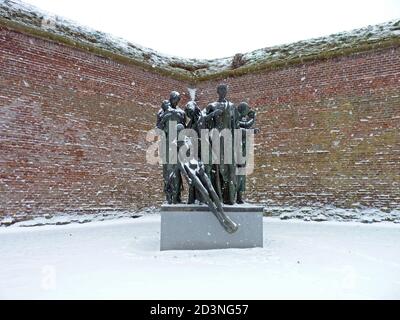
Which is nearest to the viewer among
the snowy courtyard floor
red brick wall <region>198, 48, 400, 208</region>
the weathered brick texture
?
the snowy courtyard floor

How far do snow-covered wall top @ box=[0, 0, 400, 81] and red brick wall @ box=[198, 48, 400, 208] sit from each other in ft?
1.36

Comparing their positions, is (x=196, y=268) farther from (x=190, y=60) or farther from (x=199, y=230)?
(x=190, y=60)

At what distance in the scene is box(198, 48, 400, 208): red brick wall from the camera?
29.0 ft

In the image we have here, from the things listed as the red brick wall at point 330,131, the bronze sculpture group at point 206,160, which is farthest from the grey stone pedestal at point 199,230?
the red brick wall at point 330,131

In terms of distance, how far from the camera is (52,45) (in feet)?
29.7

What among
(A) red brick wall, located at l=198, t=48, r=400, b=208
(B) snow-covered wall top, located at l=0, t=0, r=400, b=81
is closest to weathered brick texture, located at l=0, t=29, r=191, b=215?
(B) snow-covered wall top, located at l=0, t=0, r=400, b=81

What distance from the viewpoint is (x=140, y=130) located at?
1059 cm

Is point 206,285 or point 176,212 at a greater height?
point 176,212

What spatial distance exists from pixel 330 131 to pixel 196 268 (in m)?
6.54

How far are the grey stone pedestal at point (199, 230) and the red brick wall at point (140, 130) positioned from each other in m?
4.34

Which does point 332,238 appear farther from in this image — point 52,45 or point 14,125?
point 52,45

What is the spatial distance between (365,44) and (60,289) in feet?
29.4

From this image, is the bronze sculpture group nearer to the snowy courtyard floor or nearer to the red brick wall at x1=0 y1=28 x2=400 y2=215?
the snowy courtyard floor

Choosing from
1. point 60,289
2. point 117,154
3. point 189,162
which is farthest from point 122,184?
point 60,289
